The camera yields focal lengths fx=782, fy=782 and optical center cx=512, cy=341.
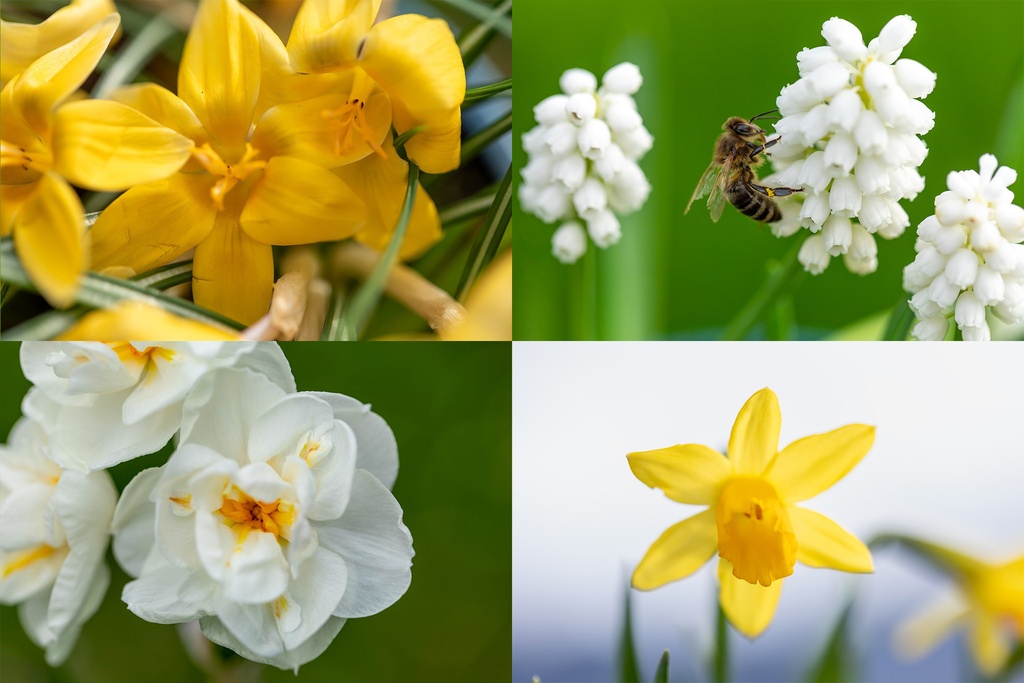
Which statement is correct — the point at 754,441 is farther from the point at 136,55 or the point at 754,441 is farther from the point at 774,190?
the point at 136,55

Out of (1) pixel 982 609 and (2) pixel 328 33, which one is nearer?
(2) pixel 328 33

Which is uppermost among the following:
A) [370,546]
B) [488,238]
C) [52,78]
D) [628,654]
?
[52,78]

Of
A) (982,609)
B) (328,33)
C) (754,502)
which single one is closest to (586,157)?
(328,33)

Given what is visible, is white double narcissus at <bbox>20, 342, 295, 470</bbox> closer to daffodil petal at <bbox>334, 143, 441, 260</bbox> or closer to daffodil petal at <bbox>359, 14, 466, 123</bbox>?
daffodil petal at <bbox>334, 143, 441, 260</bbox>

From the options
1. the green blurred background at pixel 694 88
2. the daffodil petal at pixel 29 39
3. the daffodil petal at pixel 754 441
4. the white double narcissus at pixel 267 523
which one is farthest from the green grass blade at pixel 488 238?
the daffodil petal at pixel 29 39

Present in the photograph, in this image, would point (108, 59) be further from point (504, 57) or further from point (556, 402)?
point (556, 402)

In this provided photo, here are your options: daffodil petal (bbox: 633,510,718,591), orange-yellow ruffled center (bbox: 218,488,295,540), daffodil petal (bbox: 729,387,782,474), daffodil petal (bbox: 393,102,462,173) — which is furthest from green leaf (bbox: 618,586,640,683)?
daffodil petal (bbox: 393,102,462,173)
